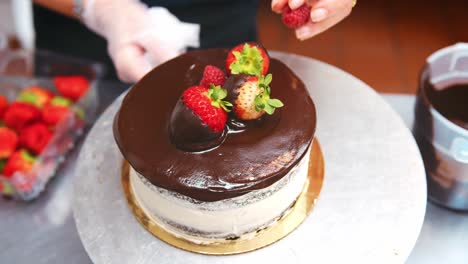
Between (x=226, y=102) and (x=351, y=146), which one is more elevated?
(x=226, y=102)

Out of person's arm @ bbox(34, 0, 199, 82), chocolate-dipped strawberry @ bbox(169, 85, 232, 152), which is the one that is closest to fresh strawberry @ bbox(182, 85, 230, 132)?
chocolate-dipped strawberry @ bbox(169, 85, 232, 152)

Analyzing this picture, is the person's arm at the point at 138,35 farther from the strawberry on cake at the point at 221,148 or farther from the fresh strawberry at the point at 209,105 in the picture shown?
the fresh strawberry at the point at 209,105

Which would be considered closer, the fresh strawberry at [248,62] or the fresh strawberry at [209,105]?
the fresh strawberry at [209,105]

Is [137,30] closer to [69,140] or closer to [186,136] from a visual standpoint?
[69,140]

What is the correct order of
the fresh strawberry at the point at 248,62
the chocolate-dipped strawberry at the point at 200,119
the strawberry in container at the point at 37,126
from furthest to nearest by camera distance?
the strawberry in container at the point at 37,126 → the fresh strawberry at the point at 248,62 → the chocolate-dipped strawberry at the point at 200,119

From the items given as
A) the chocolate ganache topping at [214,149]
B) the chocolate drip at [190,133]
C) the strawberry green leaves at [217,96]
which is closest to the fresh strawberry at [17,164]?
the chocolate ganache topping at [214,149]

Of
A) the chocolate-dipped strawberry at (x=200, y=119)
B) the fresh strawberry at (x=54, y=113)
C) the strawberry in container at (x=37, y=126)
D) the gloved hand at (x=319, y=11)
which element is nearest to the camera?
the chocolate-dipped strawberry at (x=200, y=119)

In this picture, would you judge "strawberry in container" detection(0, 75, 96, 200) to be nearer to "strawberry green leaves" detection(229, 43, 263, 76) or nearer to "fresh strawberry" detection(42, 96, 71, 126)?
"fresh strawberry" detection(42, 96, 71, 126)

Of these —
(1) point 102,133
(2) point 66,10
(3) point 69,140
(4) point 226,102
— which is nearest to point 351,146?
(4) point 226,102
